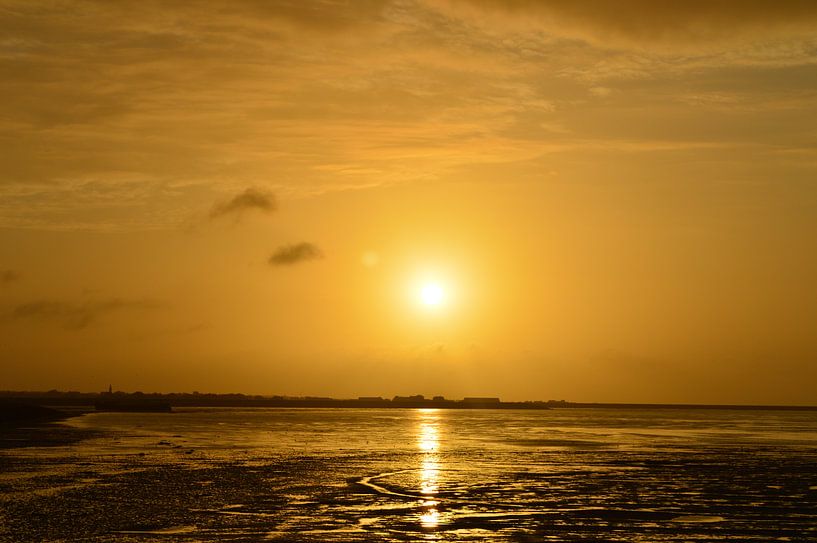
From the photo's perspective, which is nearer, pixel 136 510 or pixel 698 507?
pixel 136 510

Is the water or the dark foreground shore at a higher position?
the dark foreground shore

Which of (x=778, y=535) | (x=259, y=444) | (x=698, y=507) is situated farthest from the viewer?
(x=259, y=444)

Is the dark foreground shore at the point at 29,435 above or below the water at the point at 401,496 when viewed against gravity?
above

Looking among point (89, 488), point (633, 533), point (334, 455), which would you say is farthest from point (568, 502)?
point (334, 455)

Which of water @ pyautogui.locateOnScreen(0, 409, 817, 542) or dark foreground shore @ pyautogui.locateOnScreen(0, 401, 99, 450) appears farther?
dark foreground shore @ pyautogui.locateOnScreen(0, 401, 99, 450)

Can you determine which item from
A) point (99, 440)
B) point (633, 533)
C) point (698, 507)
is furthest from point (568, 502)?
point (99, 440)

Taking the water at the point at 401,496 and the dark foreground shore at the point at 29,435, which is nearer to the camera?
the water at the point at 401,496

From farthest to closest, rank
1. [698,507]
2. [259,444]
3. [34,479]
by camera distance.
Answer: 1. [259,444]
2. [34,479]
3. [698,507]

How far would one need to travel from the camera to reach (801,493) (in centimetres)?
4597

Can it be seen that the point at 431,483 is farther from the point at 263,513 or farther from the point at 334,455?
the point at 334,455

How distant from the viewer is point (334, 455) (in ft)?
242

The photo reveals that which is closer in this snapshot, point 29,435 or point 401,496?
point 401,496

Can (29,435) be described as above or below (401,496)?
above

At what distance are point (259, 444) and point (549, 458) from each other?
98.9ft
